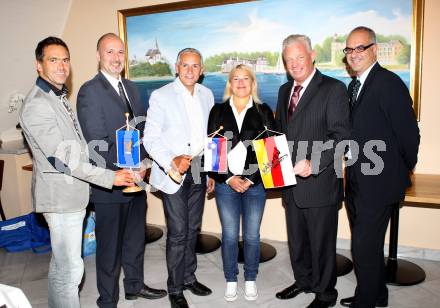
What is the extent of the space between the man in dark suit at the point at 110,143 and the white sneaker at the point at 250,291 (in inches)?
34.0

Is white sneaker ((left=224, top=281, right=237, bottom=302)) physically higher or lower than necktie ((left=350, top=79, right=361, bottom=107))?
lower

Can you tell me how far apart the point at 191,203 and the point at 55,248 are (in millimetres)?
930

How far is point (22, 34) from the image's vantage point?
3787mm

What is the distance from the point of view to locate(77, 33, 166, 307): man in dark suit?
2500 mm

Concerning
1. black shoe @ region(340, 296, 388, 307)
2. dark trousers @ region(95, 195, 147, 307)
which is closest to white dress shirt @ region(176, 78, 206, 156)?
dark trousers @ region(95, 195, 147, 307)

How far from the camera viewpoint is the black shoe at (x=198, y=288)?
118 inches

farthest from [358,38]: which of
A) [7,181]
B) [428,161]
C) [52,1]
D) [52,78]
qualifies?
[7,181]

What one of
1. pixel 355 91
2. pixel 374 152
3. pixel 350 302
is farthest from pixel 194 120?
pixel 350 302

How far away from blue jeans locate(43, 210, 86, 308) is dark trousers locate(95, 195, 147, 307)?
0.98 feet

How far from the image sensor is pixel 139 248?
9.58ft

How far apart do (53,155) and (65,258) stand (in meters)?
0.58

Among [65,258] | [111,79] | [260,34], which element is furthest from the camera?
[260,34]

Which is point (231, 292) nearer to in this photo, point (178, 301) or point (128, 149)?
point (178, 301)

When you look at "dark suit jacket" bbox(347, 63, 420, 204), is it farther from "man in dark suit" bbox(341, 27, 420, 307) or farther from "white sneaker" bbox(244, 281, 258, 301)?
"white sneaker" bbox(244, 281, 258, 301)
